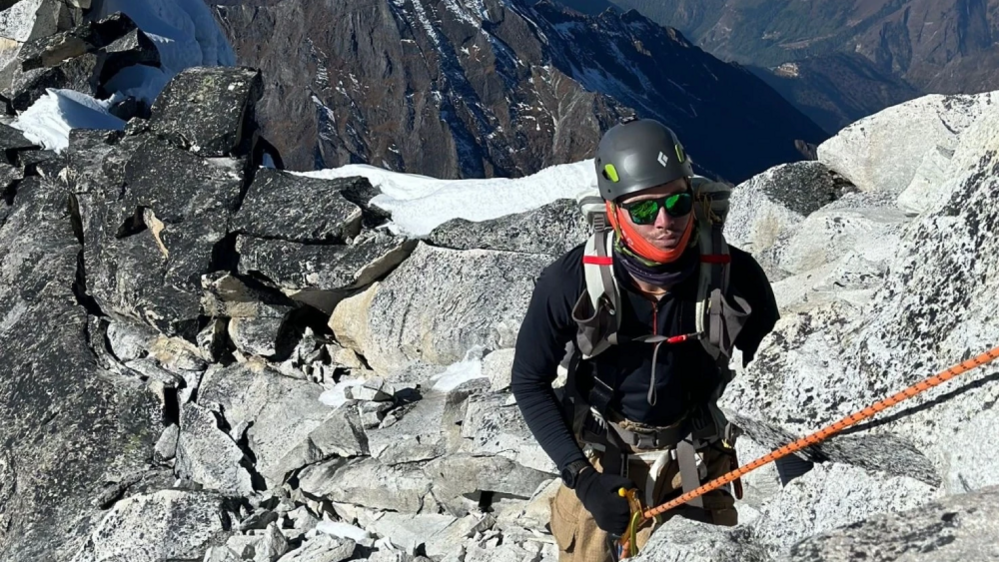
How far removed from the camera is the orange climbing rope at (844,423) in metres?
4.03

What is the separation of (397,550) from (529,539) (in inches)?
71.4

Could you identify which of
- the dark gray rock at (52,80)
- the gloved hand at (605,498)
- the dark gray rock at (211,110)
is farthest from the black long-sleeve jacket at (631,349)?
the dark gray rock at (52,80)

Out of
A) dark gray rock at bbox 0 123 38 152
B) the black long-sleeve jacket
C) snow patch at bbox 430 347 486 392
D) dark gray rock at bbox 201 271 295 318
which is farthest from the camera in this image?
dark gray rock at bbox 0 123 38 152

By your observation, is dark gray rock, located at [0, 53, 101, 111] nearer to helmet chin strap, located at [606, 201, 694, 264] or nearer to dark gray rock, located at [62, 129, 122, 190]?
dark gray rock, located at [62, 129, 122, 190]

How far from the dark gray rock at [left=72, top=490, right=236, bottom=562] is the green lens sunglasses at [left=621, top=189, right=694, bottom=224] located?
7.90 m

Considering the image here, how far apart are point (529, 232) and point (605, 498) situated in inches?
361

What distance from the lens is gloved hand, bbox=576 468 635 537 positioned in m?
5.97

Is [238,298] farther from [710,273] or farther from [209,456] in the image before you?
[710,273]

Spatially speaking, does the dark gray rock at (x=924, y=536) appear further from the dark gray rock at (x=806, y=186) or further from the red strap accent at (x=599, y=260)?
the dark gray rock at (x=806, y=186)

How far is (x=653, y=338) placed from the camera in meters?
5.95

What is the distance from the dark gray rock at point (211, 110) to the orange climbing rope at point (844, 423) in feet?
45.6

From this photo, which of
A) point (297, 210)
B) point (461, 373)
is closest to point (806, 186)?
point (461, 373)

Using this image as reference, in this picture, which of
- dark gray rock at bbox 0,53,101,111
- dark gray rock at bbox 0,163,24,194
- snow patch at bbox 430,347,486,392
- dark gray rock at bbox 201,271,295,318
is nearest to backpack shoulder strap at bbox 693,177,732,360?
snow patch at bbox 430,347,486,392

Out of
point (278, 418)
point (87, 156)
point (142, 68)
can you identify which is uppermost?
point (142, 68)
